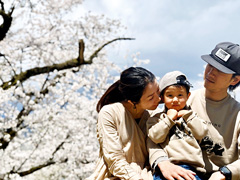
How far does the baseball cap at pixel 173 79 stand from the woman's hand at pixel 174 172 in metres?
0.64

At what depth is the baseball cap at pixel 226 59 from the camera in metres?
2.36

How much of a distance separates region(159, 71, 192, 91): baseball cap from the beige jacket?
1.32ft

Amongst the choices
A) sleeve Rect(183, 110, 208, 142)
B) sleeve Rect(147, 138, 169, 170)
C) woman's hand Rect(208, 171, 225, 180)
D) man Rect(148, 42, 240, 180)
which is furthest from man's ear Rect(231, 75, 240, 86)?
sleeve Rect(147, 138, 169, 170)

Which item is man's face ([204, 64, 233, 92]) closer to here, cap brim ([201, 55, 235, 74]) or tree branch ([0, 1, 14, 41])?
cap brim ([201, 55, 235, 74])

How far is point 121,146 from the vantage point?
2.24 m

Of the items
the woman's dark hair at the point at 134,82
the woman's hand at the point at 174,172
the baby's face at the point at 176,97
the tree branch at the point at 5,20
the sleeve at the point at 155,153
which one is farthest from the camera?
the tree branch at the point at 5,20

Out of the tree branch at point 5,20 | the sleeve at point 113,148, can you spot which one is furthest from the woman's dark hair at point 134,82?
the tree branch at point 5,20

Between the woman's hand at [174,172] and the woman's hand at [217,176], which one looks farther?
the woman's hand at [217,176]

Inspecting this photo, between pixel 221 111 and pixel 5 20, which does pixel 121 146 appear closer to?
pixel 221 111

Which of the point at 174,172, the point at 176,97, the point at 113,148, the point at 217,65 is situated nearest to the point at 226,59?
the point at 217,65

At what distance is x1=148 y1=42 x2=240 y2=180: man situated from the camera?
2.31 m

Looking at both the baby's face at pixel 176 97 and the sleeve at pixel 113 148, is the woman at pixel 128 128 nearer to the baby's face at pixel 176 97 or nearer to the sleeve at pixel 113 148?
the sleeve at pixel 113 148

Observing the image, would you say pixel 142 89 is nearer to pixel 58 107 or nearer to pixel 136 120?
pixel 136 120

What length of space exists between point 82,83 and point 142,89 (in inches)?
298
